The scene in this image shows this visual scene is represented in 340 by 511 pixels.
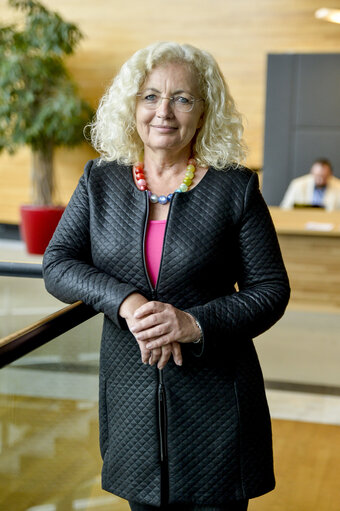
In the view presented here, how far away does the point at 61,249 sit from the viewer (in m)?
1.61

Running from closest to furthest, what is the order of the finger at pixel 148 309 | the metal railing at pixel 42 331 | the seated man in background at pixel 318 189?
the metal railing at pixel 42 331
the finger at pixel 148 309
the seated man in background at pixel 318 189

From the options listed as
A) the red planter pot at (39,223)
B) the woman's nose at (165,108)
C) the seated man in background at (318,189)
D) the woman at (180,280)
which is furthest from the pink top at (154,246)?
the red planter pot at (39,223)

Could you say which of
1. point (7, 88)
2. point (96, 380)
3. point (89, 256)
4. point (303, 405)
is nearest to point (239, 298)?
point (89, 256)

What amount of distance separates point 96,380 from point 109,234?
0.64m

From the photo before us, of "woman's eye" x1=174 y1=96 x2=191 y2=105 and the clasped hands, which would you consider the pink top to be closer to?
the clasped hands

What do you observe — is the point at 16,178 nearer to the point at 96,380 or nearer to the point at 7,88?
the point at 7,88

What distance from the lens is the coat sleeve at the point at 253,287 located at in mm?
1462

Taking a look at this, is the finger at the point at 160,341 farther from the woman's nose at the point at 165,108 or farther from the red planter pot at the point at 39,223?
the red planter pot at the point at 39,223

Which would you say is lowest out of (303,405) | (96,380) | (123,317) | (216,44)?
(303,405)

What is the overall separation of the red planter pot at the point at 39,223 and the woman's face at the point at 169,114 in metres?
7.22

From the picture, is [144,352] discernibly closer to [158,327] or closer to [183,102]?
[158,327]

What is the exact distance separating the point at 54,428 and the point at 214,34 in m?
8.71

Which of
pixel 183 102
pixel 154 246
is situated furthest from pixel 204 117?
pixel 154 246

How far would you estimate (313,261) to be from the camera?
6.75m
